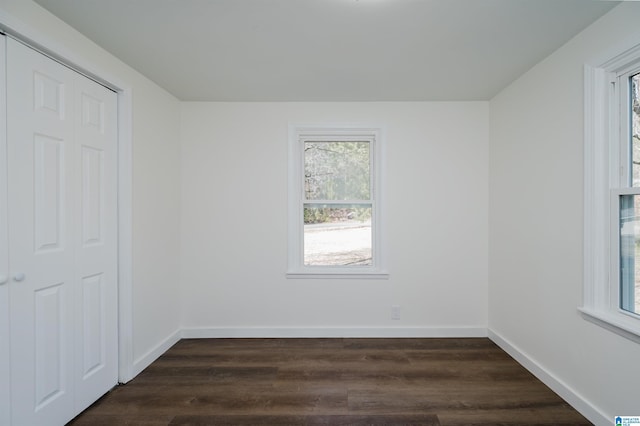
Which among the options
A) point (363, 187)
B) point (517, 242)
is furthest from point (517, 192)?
point (363, 187)

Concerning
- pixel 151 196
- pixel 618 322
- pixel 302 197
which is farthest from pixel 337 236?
pixel 618 322

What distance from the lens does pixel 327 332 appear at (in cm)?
316

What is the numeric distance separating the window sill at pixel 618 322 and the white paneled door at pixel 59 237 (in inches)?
126

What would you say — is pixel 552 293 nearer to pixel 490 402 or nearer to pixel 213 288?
pixel 490 402

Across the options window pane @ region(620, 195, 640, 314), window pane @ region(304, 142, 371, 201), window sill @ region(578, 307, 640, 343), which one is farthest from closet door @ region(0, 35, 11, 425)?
window pane @ region(620, 195, 640, 314)

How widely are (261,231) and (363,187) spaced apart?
1164 mm

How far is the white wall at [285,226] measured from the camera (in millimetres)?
3160

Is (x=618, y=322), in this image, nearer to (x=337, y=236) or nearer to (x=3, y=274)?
(x=337, y=236)

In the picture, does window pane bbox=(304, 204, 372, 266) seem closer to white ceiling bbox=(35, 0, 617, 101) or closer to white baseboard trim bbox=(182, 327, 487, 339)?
white baseboard trim bbox=(182, 327, 487, 339)

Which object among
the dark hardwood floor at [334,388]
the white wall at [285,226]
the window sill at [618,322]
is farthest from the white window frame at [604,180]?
the white wall at [285,226]

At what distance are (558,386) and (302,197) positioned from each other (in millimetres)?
2557

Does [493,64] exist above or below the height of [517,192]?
above

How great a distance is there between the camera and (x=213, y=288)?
3180 millimetres

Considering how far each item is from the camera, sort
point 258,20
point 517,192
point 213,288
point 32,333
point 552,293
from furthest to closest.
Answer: point 213,288 → point 517,192 → point 552,293 → point 258,20 → point 32,333
